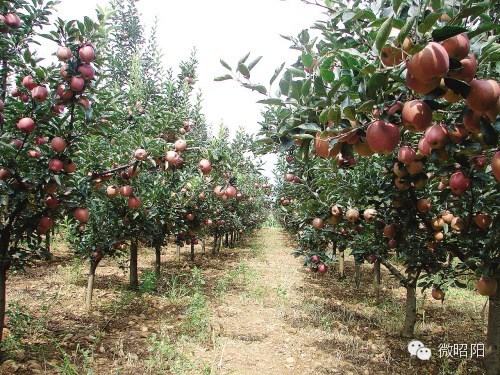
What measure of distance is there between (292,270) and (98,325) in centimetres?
744

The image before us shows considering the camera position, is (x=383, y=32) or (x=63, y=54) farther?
(x=63, y=54)

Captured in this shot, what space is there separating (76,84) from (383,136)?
8.08 ft

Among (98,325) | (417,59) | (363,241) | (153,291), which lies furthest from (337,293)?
(417,59)

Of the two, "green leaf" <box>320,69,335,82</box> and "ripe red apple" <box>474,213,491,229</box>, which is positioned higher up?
"green leaf" <box>320,69,335,82</box>

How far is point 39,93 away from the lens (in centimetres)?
268

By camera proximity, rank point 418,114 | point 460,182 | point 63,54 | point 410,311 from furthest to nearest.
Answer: point 410,311 < point 63,54 < point 460,182 < point 418,114

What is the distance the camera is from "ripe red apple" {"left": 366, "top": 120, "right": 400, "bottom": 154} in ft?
4.29

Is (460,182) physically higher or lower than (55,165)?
lower

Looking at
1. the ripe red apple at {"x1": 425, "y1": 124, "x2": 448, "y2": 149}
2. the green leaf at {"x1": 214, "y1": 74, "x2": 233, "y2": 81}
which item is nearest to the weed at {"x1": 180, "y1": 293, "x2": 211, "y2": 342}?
the green leaf at {"x1": 214, "y1": 74, "x2": 233, "y2": 81}

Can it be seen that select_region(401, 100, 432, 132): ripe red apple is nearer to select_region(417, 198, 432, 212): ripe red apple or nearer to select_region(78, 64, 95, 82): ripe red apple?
select_region(417, 198, 432, 212): ripe red apple

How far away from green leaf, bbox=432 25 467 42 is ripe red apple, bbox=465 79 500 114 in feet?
0.71

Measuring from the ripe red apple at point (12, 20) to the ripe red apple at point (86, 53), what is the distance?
0.80 metres

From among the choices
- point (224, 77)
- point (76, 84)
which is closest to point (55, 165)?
point (76, 84)

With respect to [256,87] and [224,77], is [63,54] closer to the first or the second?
[224,77]
